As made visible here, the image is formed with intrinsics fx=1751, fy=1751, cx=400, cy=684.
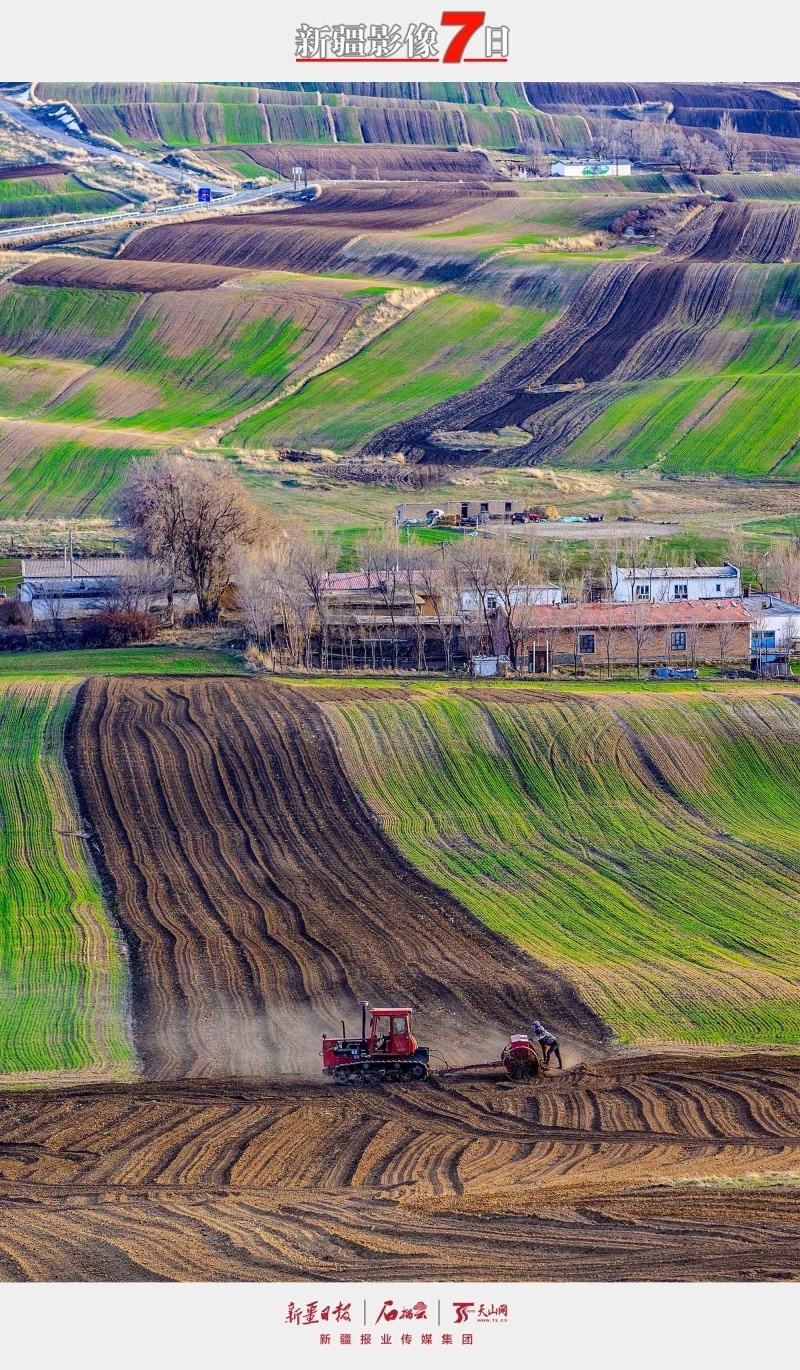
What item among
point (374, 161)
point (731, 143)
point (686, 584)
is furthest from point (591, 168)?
point (686, 584)

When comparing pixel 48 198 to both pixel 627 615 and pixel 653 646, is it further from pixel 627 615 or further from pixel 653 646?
pixel 653 646

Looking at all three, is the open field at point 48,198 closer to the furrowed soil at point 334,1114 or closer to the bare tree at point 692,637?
the bare tree at point 692,637

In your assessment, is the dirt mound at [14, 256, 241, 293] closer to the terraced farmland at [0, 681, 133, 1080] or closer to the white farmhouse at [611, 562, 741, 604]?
the white farmhouse at [611, 562, 741, 604]

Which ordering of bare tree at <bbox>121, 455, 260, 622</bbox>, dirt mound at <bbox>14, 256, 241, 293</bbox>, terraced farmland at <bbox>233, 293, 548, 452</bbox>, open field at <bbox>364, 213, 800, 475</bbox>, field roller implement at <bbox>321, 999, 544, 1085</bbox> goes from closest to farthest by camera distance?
field roller implement at <bbox>321, 999, 544, 1085</bbox>
bare tree at <bbox>121, 455, 260, 622</bbox>
open field at <bbox>364, 213, 800, 475</bbox>
terraced farmland at <bbox>233, 293, 548, 452</bbox>
dirt mound at <bbox>14, 256, 241, 293</bbox>

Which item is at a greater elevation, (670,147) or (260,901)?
(670,147)

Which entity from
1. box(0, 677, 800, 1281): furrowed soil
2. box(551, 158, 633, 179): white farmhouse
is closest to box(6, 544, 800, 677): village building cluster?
box(0, 677, 800, 1281): furrowed soil

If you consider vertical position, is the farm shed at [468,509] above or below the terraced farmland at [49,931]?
above

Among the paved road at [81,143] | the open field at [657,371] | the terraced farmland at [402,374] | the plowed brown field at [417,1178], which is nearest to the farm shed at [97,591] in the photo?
the open field at [657,371]
